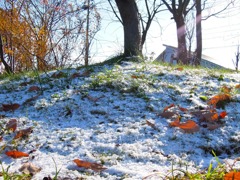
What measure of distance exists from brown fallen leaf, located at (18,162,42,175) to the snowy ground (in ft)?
0.09

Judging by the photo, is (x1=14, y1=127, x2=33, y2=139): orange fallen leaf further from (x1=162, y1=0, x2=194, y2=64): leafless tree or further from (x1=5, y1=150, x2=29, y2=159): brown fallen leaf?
(x1=162, y1=0, x2=194, y2=64): leafless tree

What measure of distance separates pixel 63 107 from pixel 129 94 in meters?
0.71

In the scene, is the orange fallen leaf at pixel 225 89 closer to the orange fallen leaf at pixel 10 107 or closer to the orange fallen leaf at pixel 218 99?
the orange fallen leaf at pixel 218 99

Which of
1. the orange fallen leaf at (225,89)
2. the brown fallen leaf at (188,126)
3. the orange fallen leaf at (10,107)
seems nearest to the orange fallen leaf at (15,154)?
the orange fallen leaf at (10,107)

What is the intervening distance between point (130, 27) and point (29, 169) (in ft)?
11.5

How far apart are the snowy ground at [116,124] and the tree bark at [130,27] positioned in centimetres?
110

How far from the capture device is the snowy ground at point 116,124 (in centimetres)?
149

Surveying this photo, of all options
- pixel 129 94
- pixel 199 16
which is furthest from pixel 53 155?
pixel 199 16

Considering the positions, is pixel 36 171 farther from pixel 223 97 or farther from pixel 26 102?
pixel 223 97

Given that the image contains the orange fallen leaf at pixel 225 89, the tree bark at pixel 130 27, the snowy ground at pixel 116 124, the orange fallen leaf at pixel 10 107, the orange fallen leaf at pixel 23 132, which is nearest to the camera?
the snowy ground at pixel 116 124

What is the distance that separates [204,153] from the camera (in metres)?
1.69

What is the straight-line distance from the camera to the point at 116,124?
2.06 meters

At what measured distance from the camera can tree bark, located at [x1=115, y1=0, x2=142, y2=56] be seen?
4426mm

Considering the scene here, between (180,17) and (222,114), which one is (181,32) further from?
(222,114)
